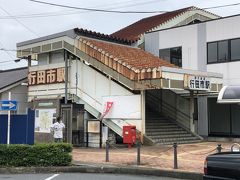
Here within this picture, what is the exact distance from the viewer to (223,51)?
2697 cm

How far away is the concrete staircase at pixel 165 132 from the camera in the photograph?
81.1ft

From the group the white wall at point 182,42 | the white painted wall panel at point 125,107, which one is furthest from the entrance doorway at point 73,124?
the white wall at point 182,42

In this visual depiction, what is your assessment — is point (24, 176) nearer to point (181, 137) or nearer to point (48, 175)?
point (48, 175)

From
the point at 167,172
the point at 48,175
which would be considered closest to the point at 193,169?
the point at 167,172

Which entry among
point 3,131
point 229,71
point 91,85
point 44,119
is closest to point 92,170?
point 3,131

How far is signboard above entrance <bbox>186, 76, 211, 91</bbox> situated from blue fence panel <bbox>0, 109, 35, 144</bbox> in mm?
9948

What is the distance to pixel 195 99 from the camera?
2898 centimetres

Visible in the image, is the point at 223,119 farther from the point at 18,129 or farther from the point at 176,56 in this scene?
the point at 18,129

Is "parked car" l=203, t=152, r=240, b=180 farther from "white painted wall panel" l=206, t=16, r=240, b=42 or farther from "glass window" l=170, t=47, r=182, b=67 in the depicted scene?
"glass window" l=170, t=47, r=182, b=67

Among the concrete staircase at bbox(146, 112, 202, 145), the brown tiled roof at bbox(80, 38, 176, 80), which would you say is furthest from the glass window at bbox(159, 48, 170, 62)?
the concrete staircase at bbox(146, 112, 202, 145)

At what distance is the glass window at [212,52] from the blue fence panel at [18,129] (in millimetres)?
13896

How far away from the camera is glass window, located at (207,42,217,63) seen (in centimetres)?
2750

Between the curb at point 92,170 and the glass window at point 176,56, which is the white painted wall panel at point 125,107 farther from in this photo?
the curb at point 92,170

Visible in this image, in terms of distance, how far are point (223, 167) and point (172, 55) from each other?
22.3 meters
